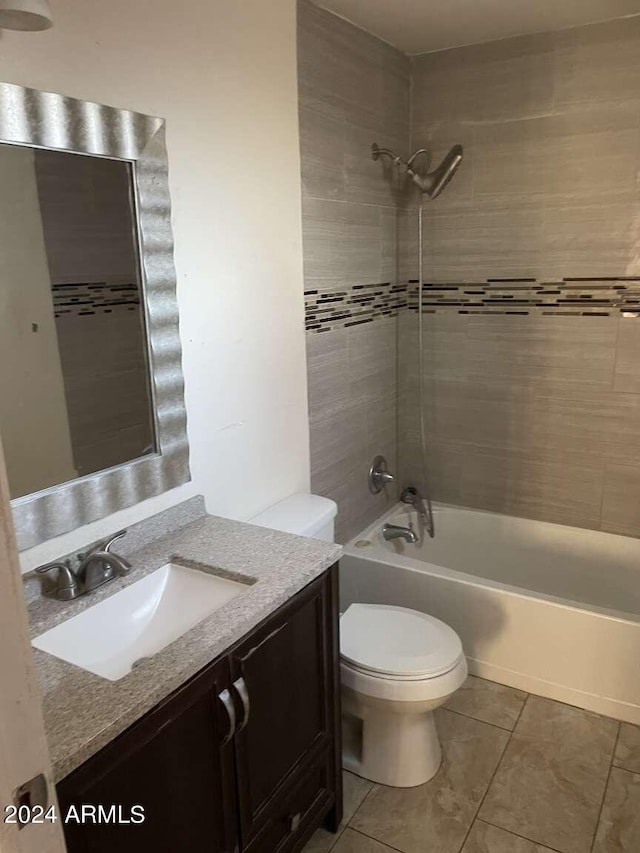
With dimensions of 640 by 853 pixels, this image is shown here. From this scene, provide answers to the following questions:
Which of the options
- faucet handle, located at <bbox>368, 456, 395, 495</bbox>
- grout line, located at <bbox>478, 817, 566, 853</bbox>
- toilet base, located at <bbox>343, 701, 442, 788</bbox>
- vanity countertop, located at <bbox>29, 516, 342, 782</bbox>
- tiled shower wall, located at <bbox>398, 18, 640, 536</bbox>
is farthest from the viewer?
faucet handle, located at <bbox>368, 456, 395, 495</bbox>

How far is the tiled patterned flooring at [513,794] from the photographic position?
6.36ft

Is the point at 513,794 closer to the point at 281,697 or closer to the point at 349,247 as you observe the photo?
the point at 281,697

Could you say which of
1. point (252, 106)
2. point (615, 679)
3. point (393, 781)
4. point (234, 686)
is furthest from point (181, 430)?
point (615, 679)

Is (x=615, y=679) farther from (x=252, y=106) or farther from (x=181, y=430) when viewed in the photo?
(x=252, y=106)

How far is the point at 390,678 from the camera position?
2.02 metres

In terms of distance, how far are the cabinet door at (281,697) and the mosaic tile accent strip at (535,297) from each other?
1740 mm

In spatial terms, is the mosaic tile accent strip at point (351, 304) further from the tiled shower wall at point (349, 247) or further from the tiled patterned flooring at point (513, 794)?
the tiled patterned flooring at point (513, 794)

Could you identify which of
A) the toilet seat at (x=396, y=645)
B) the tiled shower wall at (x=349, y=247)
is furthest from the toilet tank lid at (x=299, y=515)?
the toilet seat at (x=396, y=645)

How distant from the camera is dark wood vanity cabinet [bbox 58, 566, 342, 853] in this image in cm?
124

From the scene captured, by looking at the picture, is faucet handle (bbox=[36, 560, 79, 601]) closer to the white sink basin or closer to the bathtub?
the white sink basin

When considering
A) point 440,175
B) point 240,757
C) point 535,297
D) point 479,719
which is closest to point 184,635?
point 240,757

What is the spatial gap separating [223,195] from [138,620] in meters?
1.23

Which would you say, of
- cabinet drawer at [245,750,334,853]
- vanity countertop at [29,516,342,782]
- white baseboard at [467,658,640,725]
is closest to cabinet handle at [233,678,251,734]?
vanity countertop at [29,516,342,782]

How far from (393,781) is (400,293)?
2032 mm
